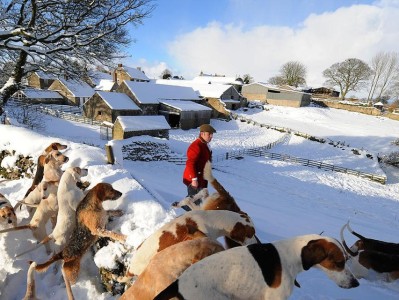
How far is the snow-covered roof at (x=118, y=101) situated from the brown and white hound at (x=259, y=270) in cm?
3000

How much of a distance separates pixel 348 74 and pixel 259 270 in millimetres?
69239

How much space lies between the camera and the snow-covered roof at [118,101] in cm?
3072

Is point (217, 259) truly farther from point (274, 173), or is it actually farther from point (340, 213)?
point (274, 173)

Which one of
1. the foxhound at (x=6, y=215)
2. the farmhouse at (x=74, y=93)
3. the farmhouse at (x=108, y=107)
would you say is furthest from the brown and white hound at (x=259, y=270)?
the farmhouse at (x=74, y=93)

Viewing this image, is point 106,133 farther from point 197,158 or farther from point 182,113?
point 197,158

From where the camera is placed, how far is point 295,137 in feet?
107

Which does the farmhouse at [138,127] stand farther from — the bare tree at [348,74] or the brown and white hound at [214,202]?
the bare tree at [348,74]

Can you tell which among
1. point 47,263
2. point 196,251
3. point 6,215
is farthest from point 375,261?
point 6,215

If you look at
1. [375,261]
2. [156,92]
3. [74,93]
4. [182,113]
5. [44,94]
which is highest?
[156,92]

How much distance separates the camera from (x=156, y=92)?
3650 centimetres

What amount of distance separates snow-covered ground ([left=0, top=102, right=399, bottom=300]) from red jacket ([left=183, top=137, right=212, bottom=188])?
2.32ft

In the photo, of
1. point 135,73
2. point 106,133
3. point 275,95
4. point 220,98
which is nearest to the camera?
point 106,133

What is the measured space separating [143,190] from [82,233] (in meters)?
1.16

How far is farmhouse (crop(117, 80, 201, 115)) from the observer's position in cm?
3356
